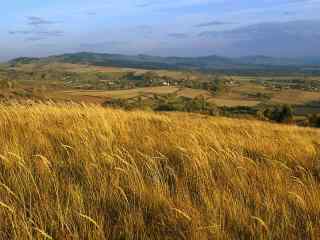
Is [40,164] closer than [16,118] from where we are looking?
Yes

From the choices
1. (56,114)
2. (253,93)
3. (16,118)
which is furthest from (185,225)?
(253,93)

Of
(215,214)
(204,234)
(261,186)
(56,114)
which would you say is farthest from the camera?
(56,114)

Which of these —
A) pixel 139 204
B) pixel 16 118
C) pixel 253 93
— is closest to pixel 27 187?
pixel 139 204

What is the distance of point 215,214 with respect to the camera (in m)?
3.10

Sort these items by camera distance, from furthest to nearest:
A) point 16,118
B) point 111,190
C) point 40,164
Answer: point 16,118 → point 40,164 → point 111,190

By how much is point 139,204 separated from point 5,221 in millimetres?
946

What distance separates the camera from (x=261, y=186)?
3.98 m

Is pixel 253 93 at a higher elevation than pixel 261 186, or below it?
below

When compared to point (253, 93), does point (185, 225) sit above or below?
above

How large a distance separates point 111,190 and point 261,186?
51.6 inches

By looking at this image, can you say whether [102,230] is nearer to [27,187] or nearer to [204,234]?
A: [204,234]

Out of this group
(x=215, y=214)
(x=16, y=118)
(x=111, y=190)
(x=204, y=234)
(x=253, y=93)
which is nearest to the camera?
(x=204, y=234)

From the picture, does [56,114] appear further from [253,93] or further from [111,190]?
[253,93]

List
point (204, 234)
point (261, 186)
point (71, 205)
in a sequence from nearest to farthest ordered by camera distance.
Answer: point (204, 234) → point (71, 205) → point (261, 186)
